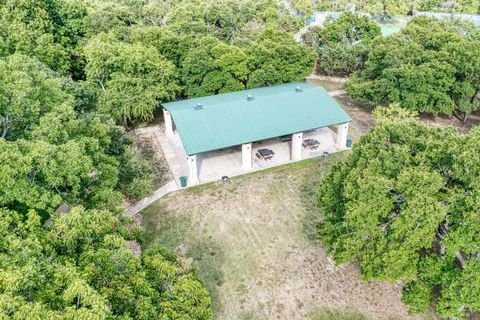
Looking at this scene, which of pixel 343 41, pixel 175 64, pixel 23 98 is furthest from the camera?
pixel 343 41

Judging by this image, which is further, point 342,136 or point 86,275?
point 342,136

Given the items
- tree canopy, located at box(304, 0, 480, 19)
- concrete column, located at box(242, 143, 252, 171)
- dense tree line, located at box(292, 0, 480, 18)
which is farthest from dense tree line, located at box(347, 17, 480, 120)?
tree canopy, located at box(304, 0, 480, 19)

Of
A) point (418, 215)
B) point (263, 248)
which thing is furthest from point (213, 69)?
point (418, 215)

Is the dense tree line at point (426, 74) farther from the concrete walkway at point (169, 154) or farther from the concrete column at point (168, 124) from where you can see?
the concrete walkway at point (169, 154)

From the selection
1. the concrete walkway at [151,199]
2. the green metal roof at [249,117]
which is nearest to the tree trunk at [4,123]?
the concrete walkway at [151,199]

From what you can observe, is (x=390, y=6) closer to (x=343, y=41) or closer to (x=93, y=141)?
(x=343, y=41)

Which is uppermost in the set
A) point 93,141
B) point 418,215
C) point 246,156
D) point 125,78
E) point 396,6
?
point 93,141

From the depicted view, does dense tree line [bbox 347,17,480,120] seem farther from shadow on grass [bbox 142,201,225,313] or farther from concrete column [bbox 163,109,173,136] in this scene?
shadow on grass [bbox 142,201,225,313]

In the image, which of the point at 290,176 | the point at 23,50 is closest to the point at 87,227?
the point at 290,176
